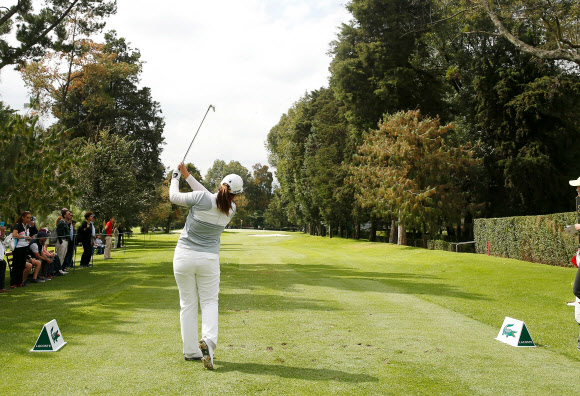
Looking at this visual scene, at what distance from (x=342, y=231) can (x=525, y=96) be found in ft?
114

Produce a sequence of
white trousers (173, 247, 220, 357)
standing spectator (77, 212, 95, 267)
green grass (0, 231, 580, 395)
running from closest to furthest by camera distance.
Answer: green grass (0, 231, 580, 395), white trousers (173, 247, 220, 357), standing spectator (77, 212, 95, 267)

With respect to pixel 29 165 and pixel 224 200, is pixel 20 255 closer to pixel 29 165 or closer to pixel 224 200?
pixel 29 165

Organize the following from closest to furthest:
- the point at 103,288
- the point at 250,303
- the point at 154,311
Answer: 1. the point at 154,311
2. the point at 250,303
3. the point at 103,288

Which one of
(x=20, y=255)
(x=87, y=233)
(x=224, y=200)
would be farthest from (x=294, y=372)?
(x=87, y=233)

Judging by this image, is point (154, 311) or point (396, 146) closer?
point (154, 311)

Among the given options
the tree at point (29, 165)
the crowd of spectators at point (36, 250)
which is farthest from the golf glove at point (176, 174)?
the tree at point (29, 165)

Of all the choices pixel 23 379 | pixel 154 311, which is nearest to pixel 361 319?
pixel 154 311

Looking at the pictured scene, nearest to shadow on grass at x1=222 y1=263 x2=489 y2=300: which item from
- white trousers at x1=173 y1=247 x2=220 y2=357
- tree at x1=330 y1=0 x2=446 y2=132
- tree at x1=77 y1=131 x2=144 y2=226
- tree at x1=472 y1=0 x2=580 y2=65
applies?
white trousers at x1=173 y1=247 x2=220 y2=357

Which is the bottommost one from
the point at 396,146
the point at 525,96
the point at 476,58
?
the point at 396,146

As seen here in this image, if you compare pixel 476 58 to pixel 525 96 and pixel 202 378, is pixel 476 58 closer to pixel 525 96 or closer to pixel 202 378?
pixel 525 96

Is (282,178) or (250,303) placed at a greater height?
(282,178)

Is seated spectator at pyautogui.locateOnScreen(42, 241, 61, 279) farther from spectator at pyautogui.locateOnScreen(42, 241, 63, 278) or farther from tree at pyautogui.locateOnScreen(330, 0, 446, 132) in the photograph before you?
tree at pyautogui.locateOnScreen(330, 0, 446, 132)

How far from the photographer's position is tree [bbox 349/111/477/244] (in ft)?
112

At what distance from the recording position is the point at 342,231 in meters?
66.8
